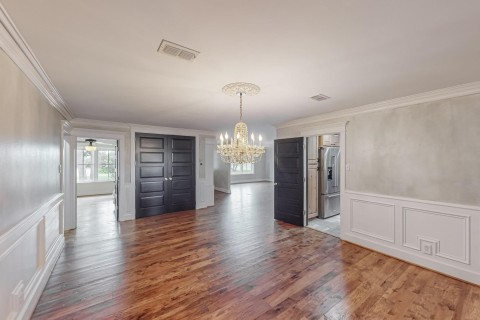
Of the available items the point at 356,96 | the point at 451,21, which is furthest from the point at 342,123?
the point at 451,21

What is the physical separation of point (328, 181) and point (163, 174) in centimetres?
422

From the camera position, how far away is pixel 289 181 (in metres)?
4.96

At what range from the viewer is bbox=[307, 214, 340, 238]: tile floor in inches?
175

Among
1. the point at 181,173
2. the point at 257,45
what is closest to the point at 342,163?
the point at 257,45

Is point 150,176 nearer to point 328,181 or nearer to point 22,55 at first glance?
point 22,55

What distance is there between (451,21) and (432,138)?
206cm

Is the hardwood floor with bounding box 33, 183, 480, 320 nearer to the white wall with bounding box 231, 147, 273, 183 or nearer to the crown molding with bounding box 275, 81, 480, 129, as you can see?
the crown molding with bounding box 275, 81, 480, 129

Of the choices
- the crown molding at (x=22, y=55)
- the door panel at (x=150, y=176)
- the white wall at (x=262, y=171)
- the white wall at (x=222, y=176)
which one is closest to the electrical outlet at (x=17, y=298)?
the crown molding at (x=22, y=55)

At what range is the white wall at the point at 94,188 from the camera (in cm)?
853

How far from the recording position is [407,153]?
3225 millimetres

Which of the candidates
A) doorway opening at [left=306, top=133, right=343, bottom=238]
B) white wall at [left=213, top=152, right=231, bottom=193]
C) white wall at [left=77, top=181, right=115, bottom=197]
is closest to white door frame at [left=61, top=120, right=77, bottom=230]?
white wall at [left=77, top=181, right=115, bottom=197]

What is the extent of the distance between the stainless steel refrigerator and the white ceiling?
2410 millimetres

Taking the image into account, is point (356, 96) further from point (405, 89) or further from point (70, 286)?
point (70, 286)

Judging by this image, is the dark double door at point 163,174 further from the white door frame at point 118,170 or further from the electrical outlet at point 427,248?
the electrical outlet at point 427,248
